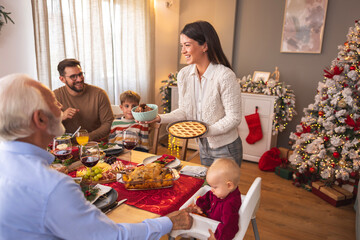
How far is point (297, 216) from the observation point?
2654 mm

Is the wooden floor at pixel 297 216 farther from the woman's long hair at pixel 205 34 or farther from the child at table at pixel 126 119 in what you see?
the woman's long hair at pixel 205 34

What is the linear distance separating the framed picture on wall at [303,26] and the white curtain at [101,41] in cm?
212

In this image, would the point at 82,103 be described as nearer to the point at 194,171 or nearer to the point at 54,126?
the point at 194,171

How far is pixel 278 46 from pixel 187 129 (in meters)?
3.24

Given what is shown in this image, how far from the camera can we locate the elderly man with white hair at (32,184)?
76cm

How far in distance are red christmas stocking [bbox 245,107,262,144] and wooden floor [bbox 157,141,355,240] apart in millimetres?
721

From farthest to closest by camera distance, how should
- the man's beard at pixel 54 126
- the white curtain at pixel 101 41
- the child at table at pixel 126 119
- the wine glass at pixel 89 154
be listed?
the white curtain at pixel 101 41
the child at table at pixel 126 119
the wine glass at pixel 89 154
the man's beard at pixel 54 126

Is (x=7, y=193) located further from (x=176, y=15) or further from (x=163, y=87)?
(x=176, y=15)

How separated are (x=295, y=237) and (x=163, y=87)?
116 inches

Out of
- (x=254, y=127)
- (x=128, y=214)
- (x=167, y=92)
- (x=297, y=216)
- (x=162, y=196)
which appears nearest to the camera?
(x=128, y=214)

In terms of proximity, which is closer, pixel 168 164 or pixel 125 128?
pixel 168 164

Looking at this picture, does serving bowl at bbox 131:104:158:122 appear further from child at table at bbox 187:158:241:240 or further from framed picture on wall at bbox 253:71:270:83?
framed picture on wall at bbox 253:71:270:83

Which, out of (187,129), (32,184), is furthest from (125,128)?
(32,184)

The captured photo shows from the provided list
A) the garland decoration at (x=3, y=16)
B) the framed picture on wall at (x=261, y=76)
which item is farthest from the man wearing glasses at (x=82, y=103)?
the framed picture on wall at (x=261, y=76)
